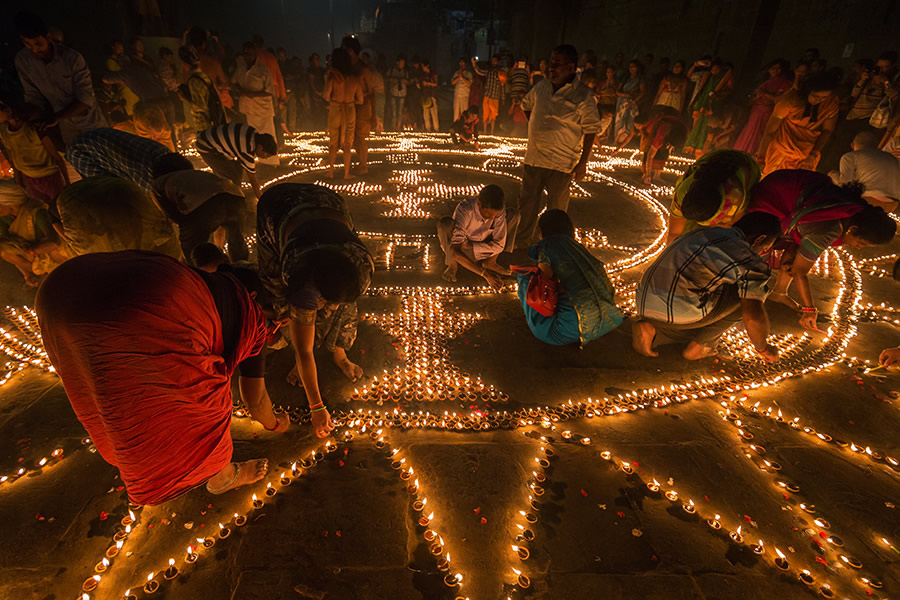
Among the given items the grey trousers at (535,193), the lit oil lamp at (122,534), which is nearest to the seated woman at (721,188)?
the grey trousers at (535,193)

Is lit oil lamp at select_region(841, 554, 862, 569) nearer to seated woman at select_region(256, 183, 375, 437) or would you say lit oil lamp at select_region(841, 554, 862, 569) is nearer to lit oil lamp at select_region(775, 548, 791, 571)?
lit oil lamp at select_region(775, 548, 791, 571)

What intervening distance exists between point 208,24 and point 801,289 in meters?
21.7

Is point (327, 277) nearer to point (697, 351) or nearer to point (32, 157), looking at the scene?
point (697, 351)

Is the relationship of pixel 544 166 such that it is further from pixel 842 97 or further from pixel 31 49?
pixel 842 97

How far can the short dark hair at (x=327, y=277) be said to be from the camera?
5.64ft

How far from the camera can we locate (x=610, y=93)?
923 centimetres

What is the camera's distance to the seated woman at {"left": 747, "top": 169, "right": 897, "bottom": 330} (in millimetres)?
2865

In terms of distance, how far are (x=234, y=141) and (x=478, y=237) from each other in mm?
2359

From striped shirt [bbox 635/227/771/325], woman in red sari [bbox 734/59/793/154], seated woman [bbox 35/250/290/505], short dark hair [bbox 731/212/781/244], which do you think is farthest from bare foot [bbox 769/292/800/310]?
woman in red sari [bbox 734/59/793/154]

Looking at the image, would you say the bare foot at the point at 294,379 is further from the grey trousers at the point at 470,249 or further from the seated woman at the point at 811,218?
the seated woman at the point at 811,218

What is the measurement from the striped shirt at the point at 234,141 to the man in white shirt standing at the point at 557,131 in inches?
104

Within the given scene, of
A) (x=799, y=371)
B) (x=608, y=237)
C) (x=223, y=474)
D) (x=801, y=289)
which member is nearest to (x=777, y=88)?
(x=608, y=237)

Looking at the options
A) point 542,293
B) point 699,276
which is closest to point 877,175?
point 699,276

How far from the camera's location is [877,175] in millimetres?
3705
